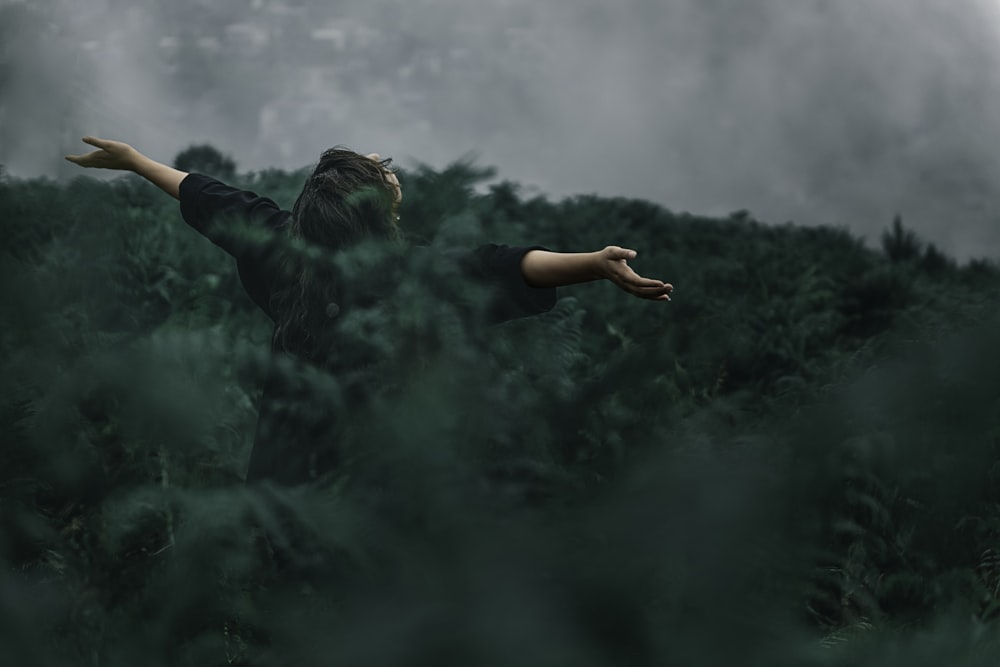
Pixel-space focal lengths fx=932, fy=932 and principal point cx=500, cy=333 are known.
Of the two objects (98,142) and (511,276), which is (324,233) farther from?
(98,142)

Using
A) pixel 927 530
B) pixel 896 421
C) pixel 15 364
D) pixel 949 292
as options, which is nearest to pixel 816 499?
pixel 896 421

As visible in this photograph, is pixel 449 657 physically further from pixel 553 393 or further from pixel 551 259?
pixel 551 259

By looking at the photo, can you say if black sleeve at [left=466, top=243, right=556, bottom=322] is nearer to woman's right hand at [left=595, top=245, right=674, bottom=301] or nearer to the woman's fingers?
woman's right hand at [left=595, top=245, right=674, bottom=301]

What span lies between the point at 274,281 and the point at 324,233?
0.76 feet

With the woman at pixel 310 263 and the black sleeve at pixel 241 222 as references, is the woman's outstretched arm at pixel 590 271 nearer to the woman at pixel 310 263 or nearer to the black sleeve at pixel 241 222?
the woman at pixel 310 263

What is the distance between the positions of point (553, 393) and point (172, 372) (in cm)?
67

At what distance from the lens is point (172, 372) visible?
→ 1.61 meters

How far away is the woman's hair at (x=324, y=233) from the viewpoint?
2391 mm

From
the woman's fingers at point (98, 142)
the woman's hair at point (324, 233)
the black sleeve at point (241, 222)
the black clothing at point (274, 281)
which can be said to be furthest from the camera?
the woman's fingers at point (98, 142)

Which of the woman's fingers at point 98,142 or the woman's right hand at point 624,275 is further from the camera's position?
the woman's fingers at point 98,142

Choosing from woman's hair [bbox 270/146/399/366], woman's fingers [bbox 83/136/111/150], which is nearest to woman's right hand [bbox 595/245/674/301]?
woman's hair [bbox 270/146/399/366]

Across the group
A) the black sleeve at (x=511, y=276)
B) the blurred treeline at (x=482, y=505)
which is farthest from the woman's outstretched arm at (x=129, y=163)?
the black sleeve at (x=511, y=276)

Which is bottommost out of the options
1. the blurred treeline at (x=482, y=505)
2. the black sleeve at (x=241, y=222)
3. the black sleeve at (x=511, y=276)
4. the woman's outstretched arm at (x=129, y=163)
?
the blurred treeline at (x=482, y=505)

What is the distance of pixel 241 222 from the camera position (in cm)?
276
